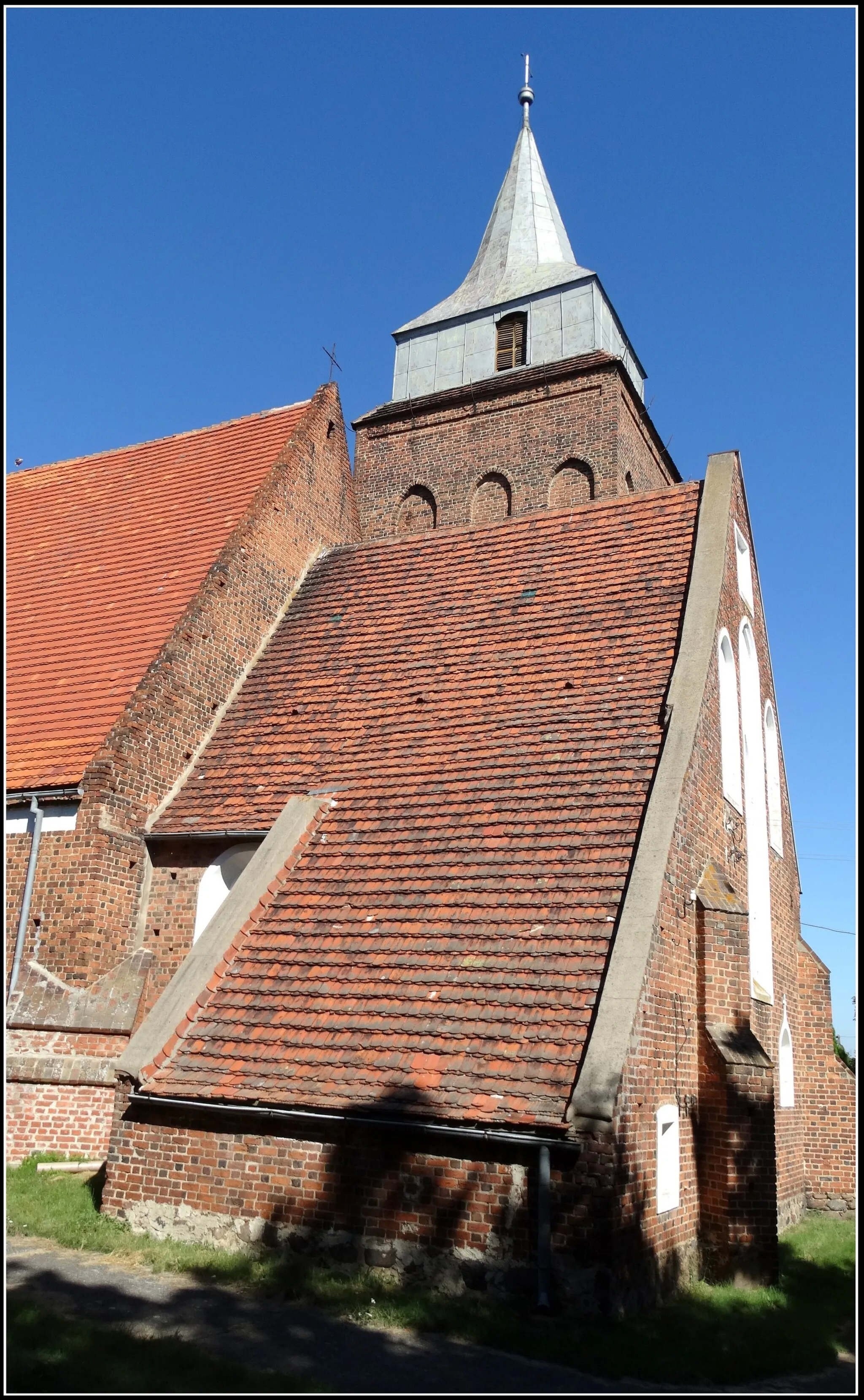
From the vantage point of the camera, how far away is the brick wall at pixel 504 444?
21.0m

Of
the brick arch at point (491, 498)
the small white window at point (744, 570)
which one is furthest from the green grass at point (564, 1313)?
the brick arch at point (491, 498)

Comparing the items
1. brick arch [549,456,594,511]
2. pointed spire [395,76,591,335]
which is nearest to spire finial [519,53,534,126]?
pointed spire [395,76,591,335]

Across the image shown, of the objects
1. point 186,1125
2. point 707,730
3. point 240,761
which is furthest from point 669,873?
point 240,761

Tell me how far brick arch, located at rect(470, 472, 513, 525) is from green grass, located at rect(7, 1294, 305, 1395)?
17.6 meters

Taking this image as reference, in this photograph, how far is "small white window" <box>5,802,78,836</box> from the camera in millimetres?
10711

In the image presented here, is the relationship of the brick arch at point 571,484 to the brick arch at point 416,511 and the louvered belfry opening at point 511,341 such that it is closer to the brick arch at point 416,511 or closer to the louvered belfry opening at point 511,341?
the brick arch at point 416,511

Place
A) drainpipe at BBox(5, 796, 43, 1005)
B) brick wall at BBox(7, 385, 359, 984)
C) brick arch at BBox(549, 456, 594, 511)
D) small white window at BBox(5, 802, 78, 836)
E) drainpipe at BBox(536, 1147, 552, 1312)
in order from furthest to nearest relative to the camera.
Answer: brick arch at BBox(549, 456, 594, 511) < small white window at BBox(5, 802, 78, 836) < brick wall at BBox(7, 385, 359, 984) < drainpipe at BBox(5, 796, 43, 1005) < drainpipe at BBox(536, 1147, 552, 1312)

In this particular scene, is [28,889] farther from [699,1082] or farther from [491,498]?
[491,498]

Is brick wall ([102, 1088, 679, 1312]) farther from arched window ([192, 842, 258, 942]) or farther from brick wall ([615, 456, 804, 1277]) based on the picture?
arched window ([192, 842, 258, 942])

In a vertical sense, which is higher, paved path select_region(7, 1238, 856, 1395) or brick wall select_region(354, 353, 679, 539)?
brick wall select_region(354, 353, 679, 539)

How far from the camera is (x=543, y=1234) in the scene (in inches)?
251

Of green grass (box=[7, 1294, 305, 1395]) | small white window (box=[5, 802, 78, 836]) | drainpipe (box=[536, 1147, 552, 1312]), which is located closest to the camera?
green grass (box=[7, 1294, 305, 1395])

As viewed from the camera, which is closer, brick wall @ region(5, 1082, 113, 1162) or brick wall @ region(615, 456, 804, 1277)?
brick wall @ region(615, 456, 804, 1277)

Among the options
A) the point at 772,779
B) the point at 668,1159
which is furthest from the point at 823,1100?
the point at 668,1159
